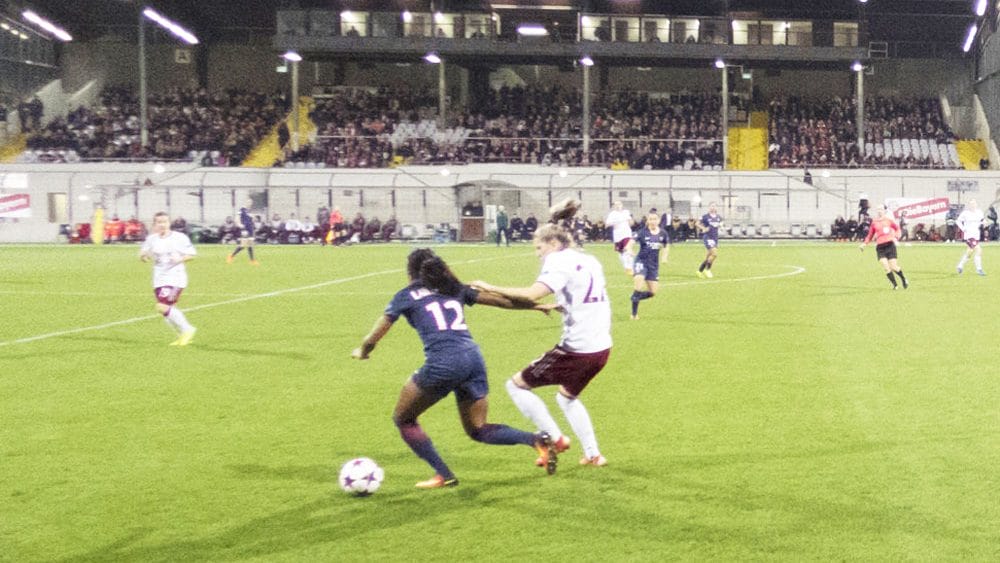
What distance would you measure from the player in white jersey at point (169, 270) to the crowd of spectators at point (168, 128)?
141 ft

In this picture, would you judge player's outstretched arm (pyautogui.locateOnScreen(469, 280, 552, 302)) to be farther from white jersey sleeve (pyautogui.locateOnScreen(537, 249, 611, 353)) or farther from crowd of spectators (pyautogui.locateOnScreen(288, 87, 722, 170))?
crowd of spectators (pyautogui.locateOnScreen(288, 87, 722, 170))

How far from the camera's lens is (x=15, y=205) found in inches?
2163

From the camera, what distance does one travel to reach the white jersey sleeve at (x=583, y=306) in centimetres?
786

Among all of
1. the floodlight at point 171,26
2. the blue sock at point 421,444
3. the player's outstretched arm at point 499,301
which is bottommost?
the blue sock at point 421,444

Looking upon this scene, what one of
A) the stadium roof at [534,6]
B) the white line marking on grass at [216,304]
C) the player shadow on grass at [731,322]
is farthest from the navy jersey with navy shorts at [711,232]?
the stadium roof at [534,6]

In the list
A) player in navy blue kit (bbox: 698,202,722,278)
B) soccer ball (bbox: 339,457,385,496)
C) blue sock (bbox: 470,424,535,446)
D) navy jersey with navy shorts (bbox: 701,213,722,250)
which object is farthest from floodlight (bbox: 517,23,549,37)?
soccer ball (bbox: 339,457,385,496)

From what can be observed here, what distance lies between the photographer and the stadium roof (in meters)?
62.9

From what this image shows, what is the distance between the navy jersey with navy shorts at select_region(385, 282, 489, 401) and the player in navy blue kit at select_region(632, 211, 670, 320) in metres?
11.7

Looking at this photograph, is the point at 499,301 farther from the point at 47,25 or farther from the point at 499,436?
the point at 47,25

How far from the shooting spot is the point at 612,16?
61469 millimetres

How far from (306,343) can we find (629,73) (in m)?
56.8

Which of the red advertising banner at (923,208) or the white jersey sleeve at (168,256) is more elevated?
the red advertising banner at (923,208)

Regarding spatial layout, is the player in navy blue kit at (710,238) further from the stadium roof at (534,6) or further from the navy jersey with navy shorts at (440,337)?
the stadium roof at (534,6)

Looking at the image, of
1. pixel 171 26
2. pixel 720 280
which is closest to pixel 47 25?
pixel 171 26
